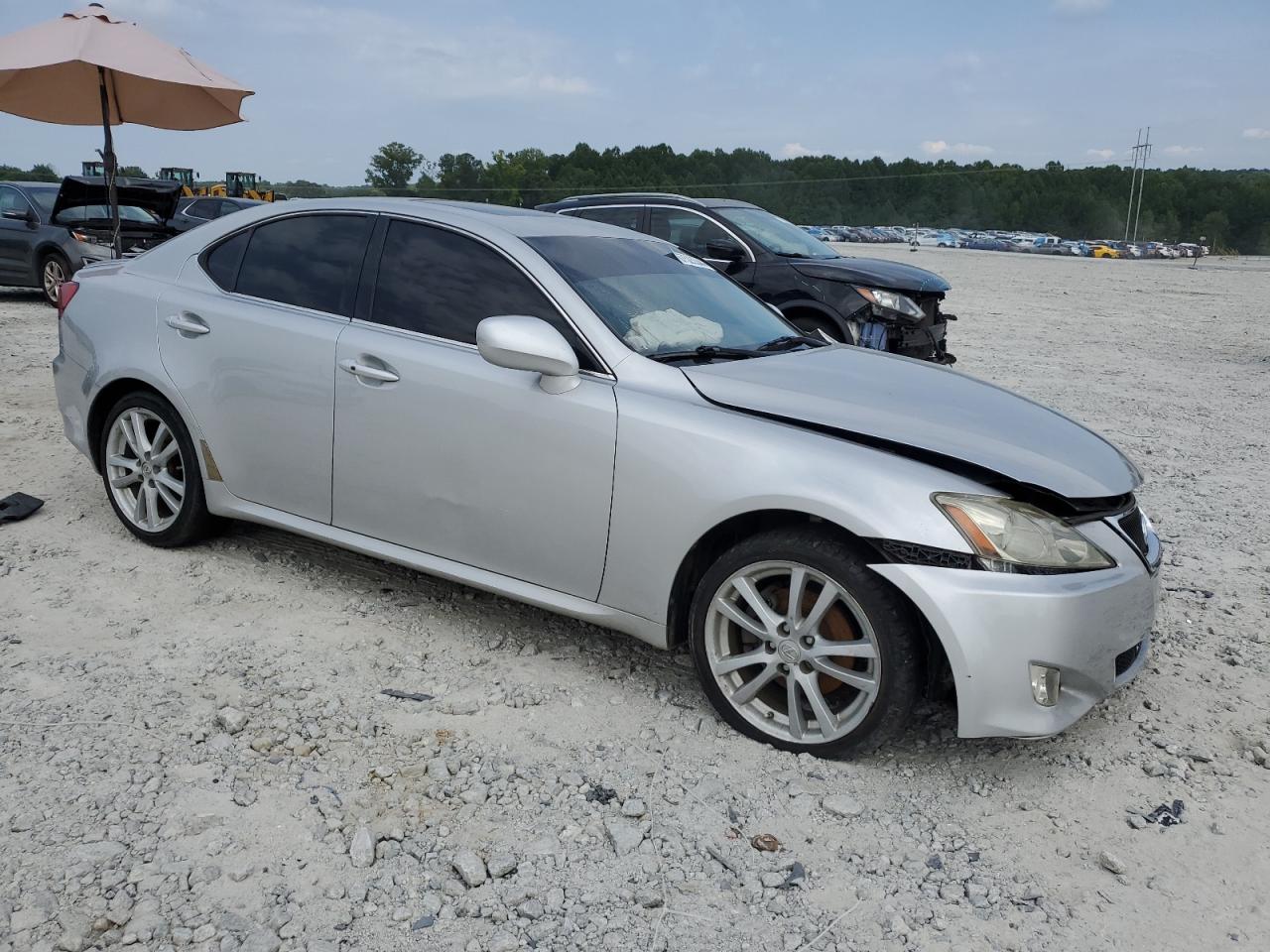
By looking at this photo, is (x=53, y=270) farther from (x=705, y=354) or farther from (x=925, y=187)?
(x=925, y=187)

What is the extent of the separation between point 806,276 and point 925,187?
10520 cm

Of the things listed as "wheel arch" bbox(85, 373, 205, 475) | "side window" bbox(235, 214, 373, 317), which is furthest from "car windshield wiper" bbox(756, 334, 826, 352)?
"wheel arch" bbox(85, 373, 205, 475)

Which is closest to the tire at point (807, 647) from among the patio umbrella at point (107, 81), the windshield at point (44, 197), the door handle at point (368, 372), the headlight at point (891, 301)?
the door handle at point (368, 372)

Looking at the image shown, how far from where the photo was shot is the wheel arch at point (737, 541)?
10.2 feet

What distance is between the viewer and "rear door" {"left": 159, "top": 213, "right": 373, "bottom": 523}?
413 cm

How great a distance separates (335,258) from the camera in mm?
4258

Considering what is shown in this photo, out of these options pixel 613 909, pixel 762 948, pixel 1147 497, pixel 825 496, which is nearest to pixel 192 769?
pixel 613 909

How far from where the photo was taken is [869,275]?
29.0 feet

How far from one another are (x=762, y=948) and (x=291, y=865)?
1187 mm

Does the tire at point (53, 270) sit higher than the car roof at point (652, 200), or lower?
lower

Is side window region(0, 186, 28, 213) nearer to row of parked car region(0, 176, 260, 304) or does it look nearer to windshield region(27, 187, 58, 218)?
row of parked car region(0, 176, 260, 304)

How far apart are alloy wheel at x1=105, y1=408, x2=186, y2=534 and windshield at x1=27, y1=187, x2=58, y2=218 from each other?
11.1 meters

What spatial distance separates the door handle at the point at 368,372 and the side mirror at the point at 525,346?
0.54 meters

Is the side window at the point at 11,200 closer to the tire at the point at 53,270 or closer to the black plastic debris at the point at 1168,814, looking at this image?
the tire at the point at 53,270
